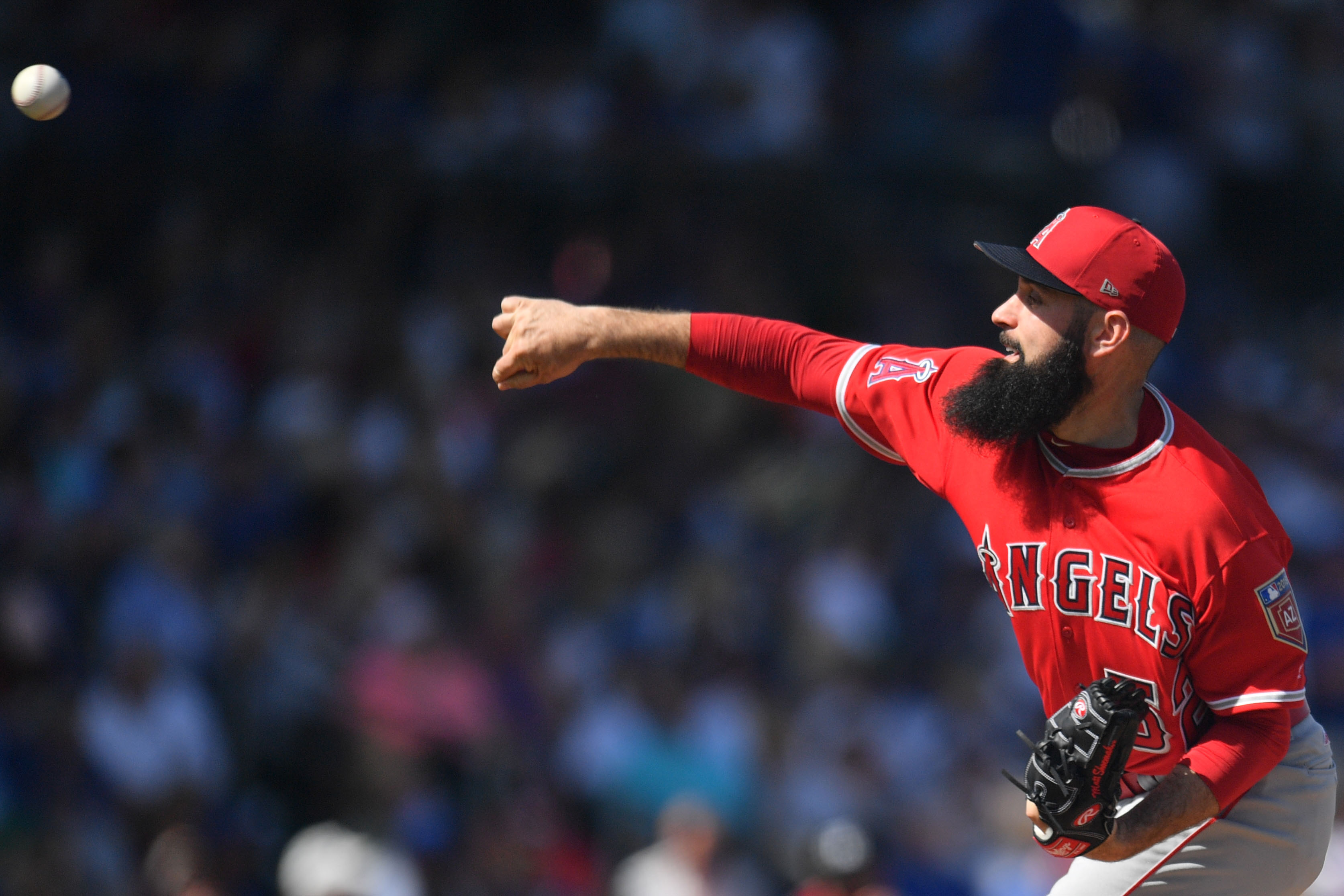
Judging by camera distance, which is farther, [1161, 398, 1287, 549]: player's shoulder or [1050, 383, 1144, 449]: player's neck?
[1050, 383, 1144, 449]: player's neck

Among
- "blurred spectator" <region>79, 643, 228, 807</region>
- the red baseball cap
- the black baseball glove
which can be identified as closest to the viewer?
the black baseball glove

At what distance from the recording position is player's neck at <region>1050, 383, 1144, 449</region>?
324cm

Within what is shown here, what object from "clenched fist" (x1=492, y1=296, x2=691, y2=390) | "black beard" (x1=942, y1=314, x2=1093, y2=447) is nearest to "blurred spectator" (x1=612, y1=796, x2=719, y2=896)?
"clenched fist" (x1=492, y1=296, x2=691, y2=390)

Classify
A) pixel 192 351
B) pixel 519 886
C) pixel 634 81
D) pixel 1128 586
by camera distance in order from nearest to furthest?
pixel 1128 586, pixel 519 886, pixel 192 351, pixel 634 81

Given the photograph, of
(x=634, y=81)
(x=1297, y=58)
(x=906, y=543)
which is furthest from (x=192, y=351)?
(x=1297, y=58)

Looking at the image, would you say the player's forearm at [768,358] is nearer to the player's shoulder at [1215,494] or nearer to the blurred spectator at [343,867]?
the player's shoulder at [1215,494]

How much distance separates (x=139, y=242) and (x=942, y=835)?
572 centimetres

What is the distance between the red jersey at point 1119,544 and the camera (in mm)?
3008

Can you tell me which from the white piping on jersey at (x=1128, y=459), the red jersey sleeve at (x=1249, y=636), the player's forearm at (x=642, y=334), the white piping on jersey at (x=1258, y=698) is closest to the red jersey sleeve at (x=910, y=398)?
the white piping on jersey at (x=1128, y=459)

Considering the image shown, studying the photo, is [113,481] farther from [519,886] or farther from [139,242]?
[519,886]

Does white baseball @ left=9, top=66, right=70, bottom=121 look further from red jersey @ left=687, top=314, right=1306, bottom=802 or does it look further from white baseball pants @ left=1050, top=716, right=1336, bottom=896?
white baseball pants @ left=1050, top=716, right=1336, bottom=896

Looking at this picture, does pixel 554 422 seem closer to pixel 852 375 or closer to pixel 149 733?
pixel 149 733

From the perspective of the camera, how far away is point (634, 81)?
9.58m

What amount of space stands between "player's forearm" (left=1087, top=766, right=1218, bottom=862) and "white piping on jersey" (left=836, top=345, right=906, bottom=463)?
102cm
